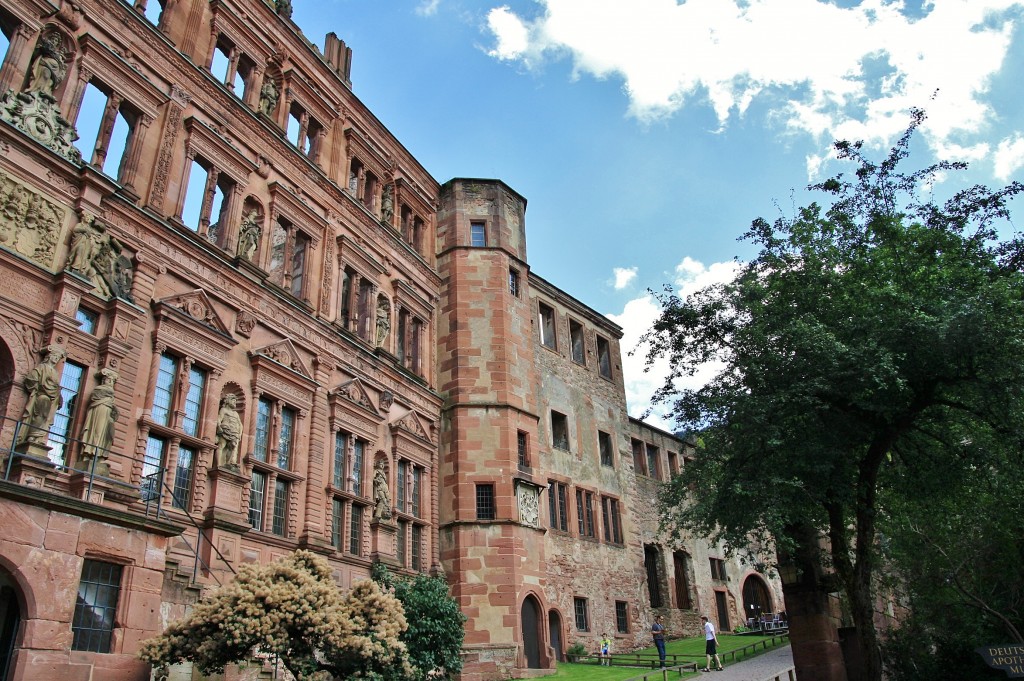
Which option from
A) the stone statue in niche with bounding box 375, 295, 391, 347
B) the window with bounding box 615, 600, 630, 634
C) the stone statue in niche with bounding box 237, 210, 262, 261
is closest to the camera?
the stone statue in niche with bounding box 237, 210, 262, 261

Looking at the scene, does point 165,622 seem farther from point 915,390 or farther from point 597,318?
point 597,318

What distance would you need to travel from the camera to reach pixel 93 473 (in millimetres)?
11219

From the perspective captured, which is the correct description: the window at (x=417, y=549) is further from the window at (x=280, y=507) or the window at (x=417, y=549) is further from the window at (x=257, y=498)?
the window at (x=257, y=498)

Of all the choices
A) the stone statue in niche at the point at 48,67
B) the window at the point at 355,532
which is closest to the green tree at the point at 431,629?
the window at the point at 355,532

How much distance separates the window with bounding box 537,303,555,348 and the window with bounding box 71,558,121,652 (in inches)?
751

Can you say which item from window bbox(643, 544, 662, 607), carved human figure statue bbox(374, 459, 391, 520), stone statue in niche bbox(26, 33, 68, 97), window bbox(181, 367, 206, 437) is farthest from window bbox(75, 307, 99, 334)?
window bbox(643, 544, 662, 607)

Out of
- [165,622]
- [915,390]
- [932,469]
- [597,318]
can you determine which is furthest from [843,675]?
[597,318]

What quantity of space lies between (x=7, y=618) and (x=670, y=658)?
18.2 metres

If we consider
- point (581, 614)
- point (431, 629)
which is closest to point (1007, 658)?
point (431, 629)

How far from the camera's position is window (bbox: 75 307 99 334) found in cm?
1240

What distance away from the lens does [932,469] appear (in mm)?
16109

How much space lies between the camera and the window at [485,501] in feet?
69.7

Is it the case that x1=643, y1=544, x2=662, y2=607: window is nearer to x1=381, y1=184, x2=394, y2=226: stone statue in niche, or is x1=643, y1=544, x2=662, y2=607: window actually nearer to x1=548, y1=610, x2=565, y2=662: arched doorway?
x1=548, y1=610, x2=565, y2=662: arched doorway

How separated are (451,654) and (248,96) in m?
13.7
